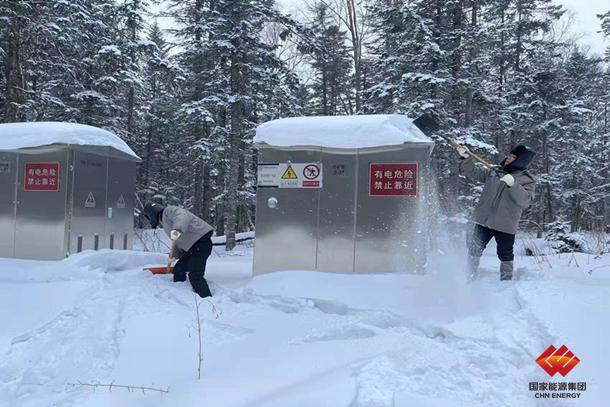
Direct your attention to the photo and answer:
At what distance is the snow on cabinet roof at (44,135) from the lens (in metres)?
7.18

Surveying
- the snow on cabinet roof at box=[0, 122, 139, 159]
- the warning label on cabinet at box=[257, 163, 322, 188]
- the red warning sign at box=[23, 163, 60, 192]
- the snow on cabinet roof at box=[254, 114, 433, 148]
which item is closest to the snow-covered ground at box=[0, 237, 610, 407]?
the warning label on cabinet at box=[257, 163, 322, 188]

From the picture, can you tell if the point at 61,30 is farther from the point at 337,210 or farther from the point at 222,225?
the point at 337,210

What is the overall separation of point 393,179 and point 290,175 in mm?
1438

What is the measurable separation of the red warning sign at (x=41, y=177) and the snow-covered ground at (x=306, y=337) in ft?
5.03

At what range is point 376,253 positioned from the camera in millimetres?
6113

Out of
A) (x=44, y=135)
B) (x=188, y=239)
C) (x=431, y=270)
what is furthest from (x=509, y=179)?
(x=44, y=135)

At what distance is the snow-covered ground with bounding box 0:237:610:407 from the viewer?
126 inches

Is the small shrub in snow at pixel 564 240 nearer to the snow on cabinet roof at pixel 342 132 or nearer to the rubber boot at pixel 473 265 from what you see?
the rubber boot at pixel 473 265

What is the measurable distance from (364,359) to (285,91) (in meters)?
14.0

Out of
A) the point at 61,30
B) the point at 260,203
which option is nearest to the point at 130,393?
the point at 260,203

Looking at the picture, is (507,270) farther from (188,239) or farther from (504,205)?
(188,239)

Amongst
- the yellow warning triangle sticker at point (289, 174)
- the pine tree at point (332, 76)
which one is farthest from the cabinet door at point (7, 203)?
the pine tree at point (332, 76)

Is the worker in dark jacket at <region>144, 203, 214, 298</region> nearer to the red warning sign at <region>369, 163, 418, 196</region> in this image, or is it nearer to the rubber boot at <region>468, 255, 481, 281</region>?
the red warning sign at <region>369, 163, 418, 196</region>

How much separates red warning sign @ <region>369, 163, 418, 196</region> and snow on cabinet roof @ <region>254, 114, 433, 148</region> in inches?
12.3
